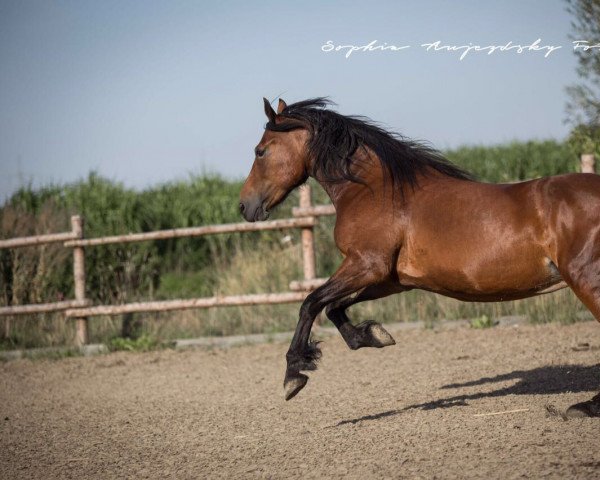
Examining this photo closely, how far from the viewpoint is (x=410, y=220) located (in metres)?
5.50

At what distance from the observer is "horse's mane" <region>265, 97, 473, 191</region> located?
5.85m

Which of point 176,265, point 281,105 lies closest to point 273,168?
point 281,105

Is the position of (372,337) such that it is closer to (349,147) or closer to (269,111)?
(349,147)

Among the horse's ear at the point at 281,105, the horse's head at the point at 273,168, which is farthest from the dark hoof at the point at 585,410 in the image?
the horse's ear at the point at 281,105

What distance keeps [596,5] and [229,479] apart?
914 cm

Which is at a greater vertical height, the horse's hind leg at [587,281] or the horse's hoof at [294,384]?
the horse's hind leg at [587,281]

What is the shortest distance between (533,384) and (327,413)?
1.69 m

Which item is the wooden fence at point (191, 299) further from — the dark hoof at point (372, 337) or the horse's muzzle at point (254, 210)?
the dark hoof at point (372, 337)

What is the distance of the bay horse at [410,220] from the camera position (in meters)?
4.95

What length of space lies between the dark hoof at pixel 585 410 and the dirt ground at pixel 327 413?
2.1 inches

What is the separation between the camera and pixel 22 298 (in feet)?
40.9

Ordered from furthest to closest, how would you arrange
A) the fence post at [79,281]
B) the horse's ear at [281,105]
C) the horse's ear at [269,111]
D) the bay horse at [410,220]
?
the fence post at [79,281] → the horse's ear at [281,105] → the horse's ear at [269,111] → the bay horse at [410,220]

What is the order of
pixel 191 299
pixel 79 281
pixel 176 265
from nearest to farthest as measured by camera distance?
1. pixel 191 299
2. pixel 79 281
3. pixel 176 265

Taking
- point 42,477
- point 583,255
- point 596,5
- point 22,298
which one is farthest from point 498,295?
point 22,298
